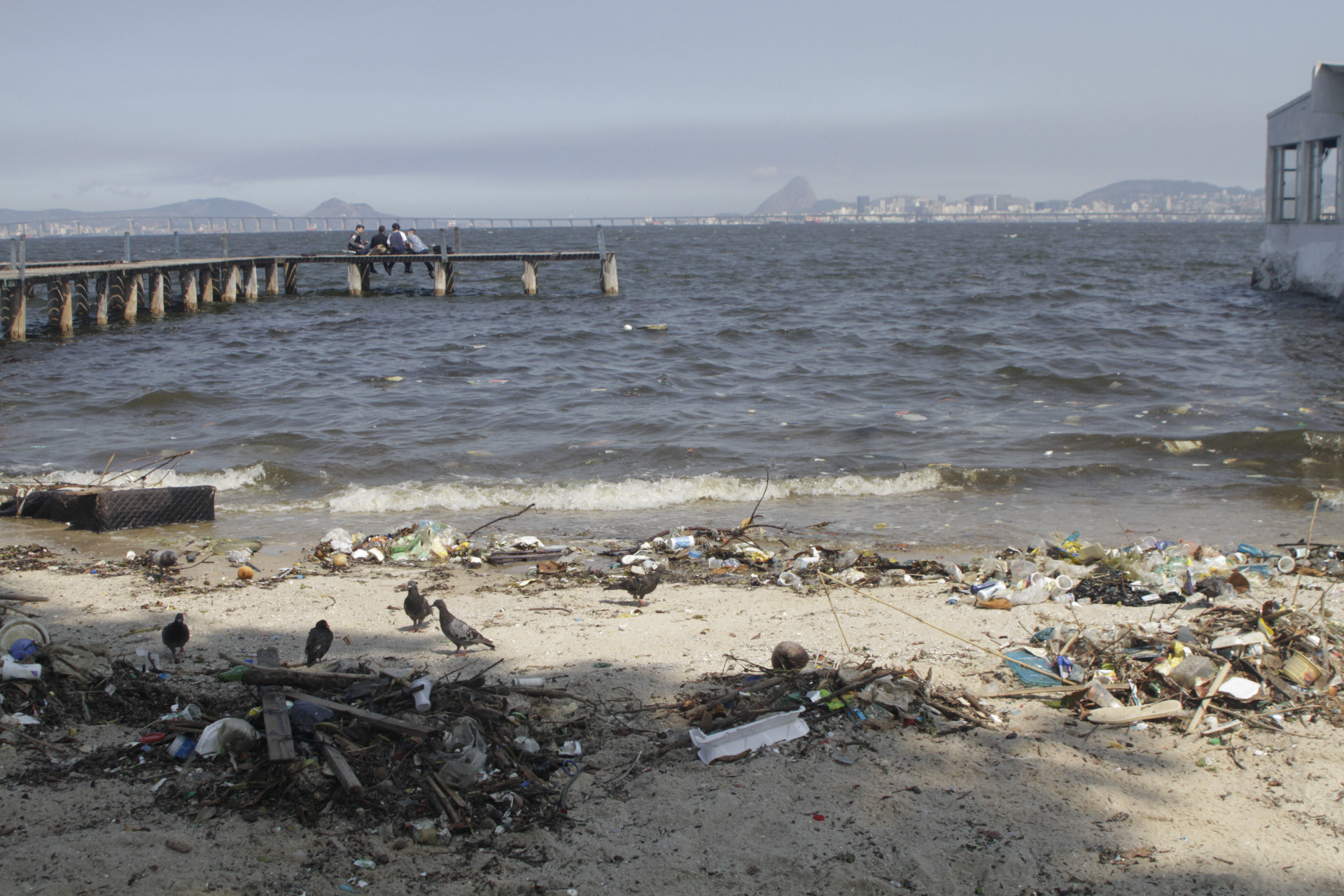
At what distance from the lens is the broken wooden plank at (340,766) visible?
3.43 metres

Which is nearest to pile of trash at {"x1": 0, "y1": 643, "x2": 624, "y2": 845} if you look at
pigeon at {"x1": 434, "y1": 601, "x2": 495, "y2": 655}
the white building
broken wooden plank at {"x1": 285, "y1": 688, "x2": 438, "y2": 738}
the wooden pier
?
broken wooden plank at {"x1": 285, "y1": 688, "x2": 438, "y2": 738}

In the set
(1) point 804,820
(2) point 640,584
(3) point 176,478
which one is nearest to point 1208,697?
(1) point 804,820

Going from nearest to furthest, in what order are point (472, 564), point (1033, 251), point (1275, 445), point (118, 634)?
point (118, 634) → point (472, 564) → point (1275, 445) → point (1033, 251)

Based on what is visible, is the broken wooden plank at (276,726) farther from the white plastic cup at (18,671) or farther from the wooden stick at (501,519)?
the wooden stick at (501,519)

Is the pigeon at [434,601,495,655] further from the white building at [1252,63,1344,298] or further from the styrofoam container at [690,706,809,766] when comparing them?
the white building at [1252,63,1344,298]

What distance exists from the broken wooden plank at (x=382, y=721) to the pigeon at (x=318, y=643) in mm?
714

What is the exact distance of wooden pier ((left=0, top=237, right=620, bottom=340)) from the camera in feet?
68.5

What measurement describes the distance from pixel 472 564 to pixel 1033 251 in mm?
57792

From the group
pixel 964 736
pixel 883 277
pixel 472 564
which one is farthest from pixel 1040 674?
pixel 883 277

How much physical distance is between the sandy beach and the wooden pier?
786 inches

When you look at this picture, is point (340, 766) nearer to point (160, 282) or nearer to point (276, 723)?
point (276, 723)

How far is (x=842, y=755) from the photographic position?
12.8ft

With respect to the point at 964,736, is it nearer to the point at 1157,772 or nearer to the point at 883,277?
the point at 1157,772

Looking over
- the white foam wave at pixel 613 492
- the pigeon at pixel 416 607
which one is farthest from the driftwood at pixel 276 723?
the white foam wave at pixel 613 492
